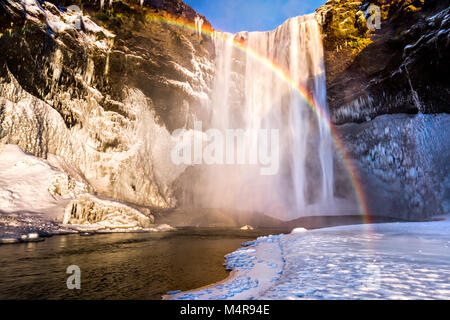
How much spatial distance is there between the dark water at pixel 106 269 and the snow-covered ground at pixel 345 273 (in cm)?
63

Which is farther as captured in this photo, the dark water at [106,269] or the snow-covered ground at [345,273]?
the dark water at [106,269]

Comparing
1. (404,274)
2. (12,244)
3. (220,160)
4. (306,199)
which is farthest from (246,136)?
(404,274)

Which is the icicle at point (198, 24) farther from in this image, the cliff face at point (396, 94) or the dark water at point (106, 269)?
the dark water at point (106, 269)

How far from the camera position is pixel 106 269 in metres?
5.33

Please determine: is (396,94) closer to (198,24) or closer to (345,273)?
(198,24)

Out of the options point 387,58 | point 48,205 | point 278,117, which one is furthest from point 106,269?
point 278,117

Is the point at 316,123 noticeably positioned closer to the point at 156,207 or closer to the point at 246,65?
the point at 246,65

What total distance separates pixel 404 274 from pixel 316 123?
19882 mm

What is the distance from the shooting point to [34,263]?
5688 millimetres

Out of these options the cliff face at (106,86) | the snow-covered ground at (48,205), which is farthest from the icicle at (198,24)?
the snow-covered ground at (48,205)

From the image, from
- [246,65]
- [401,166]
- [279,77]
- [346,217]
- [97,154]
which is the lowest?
[346,217]

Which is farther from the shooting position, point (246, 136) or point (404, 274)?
point (246, 136)

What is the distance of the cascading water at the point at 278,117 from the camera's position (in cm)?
2112

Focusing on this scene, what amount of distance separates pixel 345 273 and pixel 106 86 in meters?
20.6
